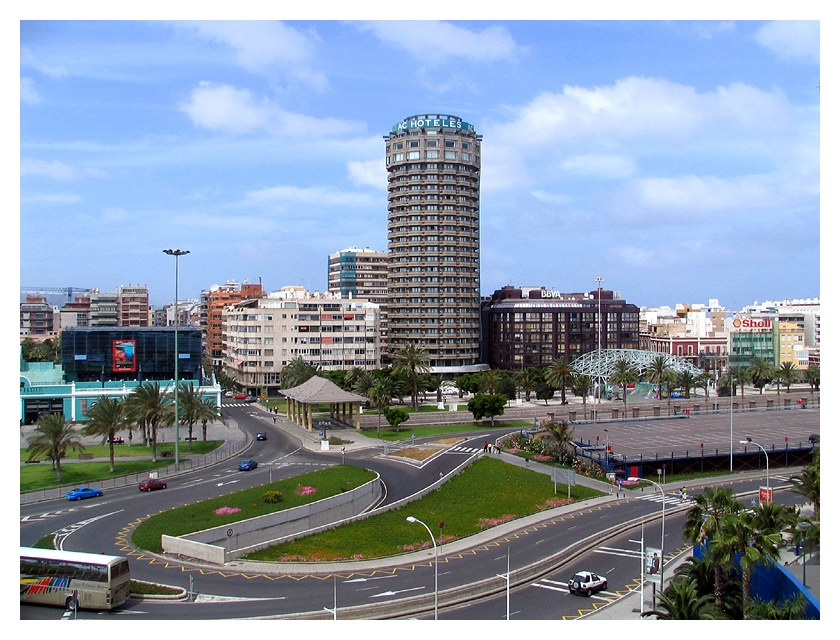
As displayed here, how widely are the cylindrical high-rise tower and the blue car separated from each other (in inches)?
3639

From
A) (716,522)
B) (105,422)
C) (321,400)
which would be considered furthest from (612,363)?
(716,522)

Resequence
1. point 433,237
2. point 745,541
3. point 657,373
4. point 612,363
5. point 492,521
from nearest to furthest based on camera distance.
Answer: point 745,541, point 492,521, point 657,373, point 612,363, point 433,237

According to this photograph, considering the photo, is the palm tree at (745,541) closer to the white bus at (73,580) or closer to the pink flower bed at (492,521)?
the pink flower bed at (492,521)

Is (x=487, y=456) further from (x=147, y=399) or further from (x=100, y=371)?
(x=100, y=371)

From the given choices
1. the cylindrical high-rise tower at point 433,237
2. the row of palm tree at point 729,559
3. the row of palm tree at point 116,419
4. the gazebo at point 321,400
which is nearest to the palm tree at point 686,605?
the row of palm tree at point 729,559

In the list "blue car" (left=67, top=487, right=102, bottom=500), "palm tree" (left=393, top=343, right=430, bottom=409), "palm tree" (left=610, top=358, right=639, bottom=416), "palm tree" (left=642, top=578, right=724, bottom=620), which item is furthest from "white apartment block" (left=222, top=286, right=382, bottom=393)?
"palm tree" (left=642, top=578, right=724, bottom=620)

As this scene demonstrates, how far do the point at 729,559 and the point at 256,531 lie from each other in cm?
2760

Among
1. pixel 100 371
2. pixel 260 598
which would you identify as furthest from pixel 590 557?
pixel 100 371

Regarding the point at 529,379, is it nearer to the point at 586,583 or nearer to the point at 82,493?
the point at 82,493

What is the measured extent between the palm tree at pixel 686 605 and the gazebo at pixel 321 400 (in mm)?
62600

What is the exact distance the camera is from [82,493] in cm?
6062
